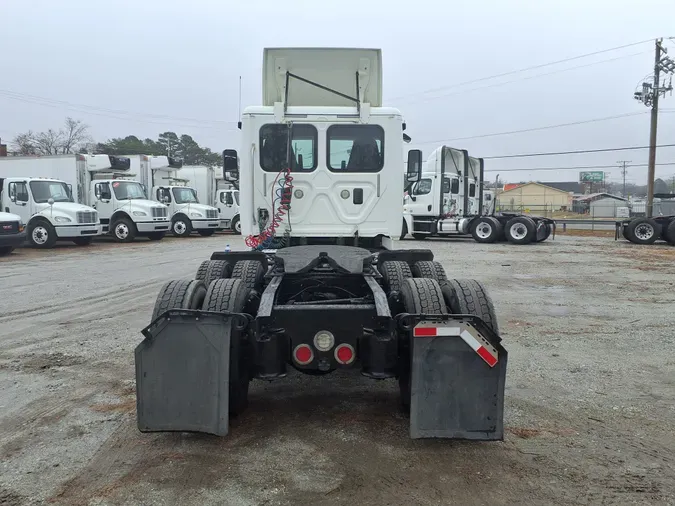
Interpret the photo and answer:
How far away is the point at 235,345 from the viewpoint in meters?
3.61

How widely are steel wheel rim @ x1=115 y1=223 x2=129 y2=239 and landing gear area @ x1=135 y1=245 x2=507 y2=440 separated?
780 inches

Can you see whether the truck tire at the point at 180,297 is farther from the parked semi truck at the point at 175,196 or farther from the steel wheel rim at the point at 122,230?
the parked semi truck at the point at 175,196

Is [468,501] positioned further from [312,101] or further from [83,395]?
[312,101]

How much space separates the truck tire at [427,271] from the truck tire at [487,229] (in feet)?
59.7

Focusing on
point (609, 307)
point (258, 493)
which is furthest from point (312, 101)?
point (609, 307)

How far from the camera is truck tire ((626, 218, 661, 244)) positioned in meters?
21.8

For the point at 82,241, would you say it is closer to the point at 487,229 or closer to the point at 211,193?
the point at 211,193

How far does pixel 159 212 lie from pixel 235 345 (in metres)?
20.4

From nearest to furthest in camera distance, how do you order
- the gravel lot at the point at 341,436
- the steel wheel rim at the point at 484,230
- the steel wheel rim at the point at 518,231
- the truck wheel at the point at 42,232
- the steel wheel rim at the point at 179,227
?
the gravel lot at the point at 341,436 → the truck wheel at the point at 42,232 → the steel wheel rim at the point at 518,231 → the steel wheel rim at the point at 484,230 → the steel wheel rim at the point at 179,227

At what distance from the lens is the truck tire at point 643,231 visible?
21.8 metres

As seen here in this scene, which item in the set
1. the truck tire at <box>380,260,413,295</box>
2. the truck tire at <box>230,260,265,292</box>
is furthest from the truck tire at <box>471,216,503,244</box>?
the truck tire at <box>230,260,265,292</box>

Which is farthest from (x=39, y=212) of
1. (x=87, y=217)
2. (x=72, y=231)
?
(x=87, y=217)

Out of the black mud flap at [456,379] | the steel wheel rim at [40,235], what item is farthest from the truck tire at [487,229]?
the black mud flap at [456,379]

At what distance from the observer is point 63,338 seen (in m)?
6.54
